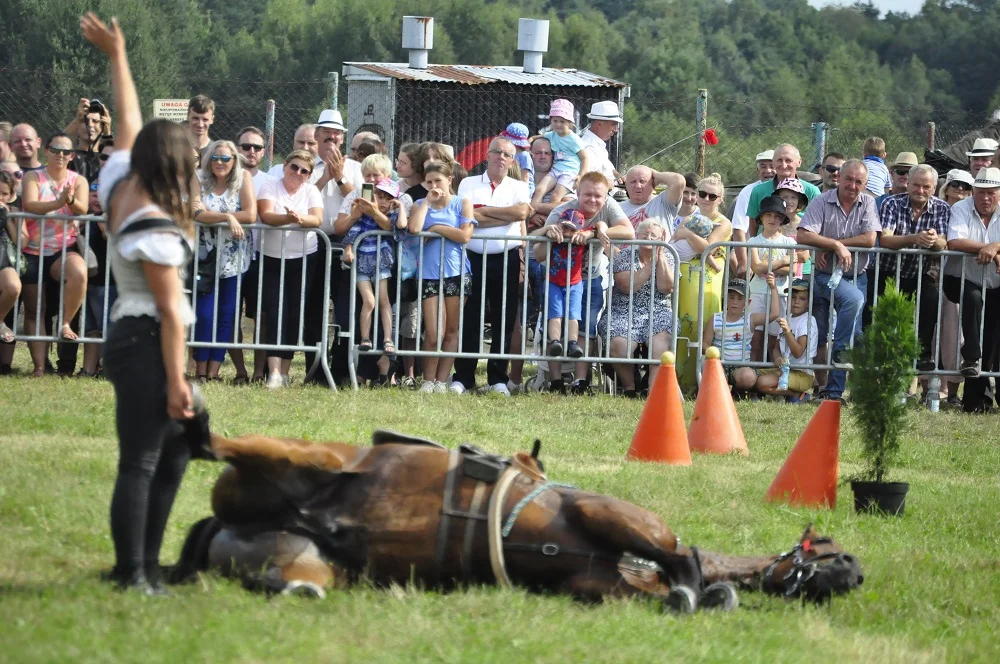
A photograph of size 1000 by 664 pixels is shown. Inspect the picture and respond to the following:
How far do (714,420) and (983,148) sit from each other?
7.30 m

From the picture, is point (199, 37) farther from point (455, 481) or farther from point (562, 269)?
point (455, 481)

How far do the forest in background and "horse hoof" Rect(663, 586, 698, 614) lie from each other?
23445 millimetres

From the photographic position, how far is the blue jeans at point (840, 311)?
12.0 meters

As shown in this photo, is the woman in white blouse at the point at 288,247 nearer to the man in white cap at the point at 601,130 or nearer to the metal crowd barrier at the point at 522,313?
the metal crowd barrier at the point at 522,313

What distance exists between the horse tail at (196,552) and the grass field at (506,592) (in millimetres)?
190

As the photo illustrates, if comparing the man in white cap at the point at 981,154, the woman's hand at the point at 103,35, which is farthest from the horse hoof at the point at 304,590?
the man in white cap at the point at 981,154

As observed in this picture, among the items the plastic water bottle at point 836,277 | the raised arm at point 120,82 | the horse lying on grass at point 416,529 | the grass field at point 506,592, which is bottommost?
the grass field at point 506,592

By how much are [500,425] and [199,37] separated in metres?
50.3

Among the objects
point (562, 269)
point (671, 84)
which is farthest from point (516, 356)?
point (671, 84)

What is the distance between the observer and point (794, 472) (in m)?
7.46

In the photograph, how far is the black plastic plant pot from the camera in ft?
23.9

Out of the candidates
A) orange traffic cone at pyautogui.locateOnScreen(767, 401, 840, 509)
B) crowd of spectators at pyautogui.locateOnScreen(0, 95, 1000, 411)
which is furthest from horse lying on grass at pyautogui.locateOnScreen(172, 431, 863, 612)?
crowd of spectators at pyautogui.locateOnScreen(0, 95, 1000, 411)

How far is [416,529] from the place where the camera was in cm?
496

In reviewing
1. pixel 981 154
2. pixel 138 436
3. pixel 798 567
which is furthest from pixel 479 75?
pixel 138 436
